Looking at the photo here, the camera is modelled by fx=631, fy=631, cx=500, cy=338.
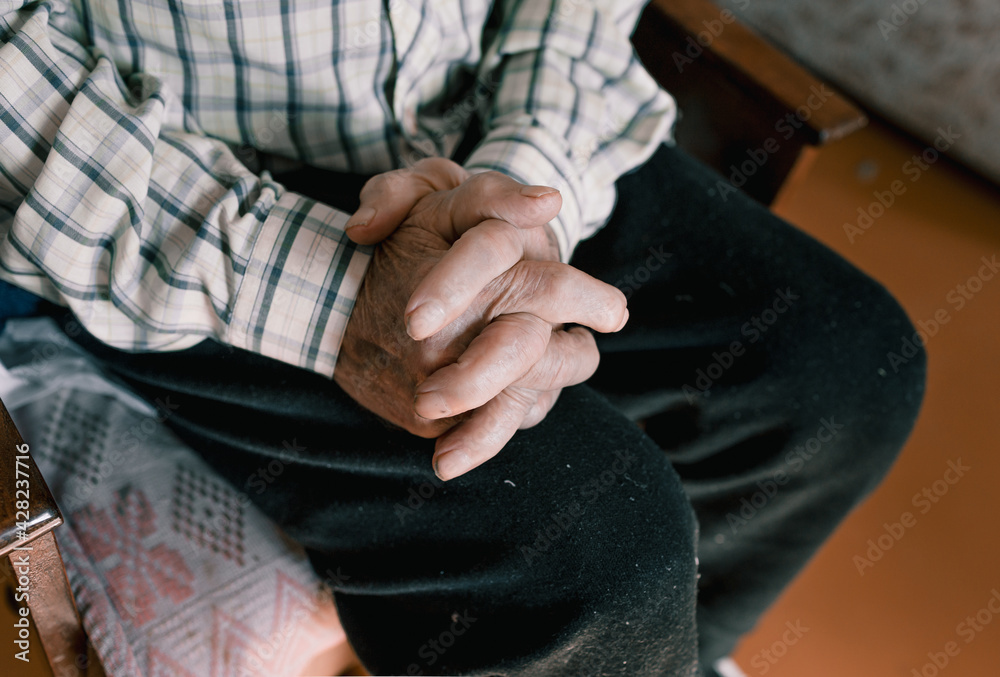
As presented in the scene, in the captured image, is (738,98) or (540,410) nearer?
(540,410)

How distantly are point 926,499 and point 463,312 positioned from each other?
1133 millimetres

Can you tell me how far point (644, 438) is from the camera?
1.84 feet

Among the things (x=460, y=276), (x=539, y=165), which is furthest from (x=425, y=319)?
(x=539, y=165)

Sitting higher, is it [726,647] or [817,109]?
[817,109]

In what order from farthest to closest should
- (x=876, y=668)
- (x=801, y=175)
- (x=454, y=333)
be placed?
(x=876, y=668) → (x=801, y=175) → (x=454, y=333)

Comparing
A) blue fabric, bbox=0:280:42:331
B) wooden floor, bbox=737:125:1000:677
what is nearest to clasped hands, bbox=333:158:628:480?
blue fabric, bbox=0:280:42:331

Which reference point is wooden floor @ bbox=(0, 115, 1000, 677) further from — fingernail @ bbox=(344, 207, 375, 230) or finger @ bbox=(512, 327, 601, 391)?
fingernail @ bbox=(344, 207, 375, 230)

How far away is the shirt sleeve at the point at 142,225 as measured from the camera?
1.56ft

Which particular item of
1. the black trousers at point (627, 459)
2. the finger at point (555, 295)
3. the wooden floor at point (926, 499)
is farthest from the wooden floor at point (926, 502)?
the finger at point (555, 295)

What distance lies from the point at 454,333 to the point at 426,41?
323mm

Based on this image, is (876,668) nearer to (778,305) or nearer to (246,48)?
(778,305)

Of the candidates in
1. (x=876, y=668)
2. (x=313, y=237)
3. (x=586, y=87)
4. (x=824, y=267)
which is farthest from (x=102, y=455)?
(x=876, y=668)

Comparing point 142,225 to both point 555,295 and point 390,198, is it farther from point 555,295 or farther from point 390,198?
point 555,295

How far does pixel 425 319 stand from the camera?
0.42 meters
